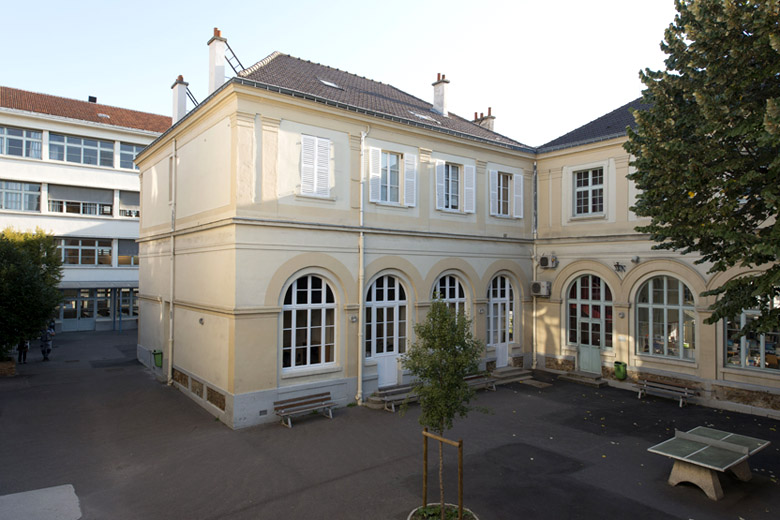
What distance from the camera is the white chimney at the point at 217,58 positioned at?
1290 cm

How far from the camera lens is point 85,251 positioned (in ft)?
91.9

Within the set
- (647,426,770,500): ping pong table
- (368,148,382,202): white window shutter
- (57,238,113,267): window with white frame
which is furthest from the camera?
(57,238,113,267): window with white frame

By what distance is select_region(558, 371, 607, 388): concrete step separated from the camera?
14625 mm

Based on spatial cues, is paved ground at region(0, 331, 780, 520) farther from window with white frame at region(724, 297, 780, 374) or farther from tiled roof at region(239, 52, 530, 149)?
tiled roof at region(239, 52, 530, 149)

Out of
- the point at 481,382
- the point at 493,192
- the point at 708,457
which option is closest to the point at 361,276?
the point at 481,382

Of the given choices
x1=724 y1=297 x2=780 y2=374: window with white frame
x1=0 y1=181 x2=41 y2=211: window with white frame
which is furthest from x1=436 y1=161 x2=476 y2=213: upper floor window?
x1=0 y1=181 x2=41 y2=211: window with white frame

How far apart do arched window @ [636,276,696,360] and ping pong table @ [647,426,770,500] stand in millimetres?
5414

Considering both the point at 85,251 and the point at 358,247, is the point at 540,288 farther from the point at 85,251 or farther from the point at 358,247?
the point at 85,251

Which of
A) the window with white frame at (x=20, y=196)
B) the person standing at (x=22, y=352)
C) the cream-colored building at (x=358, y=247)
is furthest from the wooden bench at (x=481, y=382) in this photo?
the window with white frame at (x=20, y=196)

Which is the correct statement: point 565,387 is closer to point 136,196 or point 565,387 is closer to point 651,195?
point 651,195

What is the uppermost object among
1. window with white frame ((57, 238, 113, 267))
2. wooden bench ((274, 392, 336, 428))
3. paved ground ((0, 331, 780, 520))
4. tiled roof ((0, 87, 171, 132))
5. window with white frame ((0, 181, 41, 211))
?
Answer: tiled roof ((0, 87, 171, 132))

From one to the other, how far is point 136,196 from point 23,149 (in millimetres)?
5913

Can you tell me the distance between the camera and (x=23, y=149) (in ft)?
84.8

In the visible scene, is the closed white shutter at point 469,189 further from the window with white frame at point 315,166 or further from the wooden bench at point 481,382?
the wooden bench at point 481,382
